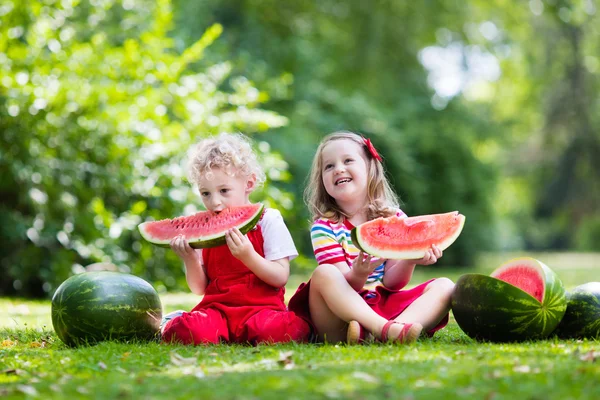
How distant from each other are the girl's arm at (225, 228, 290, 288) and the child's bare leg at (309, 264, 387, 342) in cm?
23

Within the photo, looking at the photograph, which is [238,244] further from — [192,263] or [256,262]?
[192,263]

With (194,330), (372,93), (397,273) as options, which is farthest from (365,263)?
(372,93)

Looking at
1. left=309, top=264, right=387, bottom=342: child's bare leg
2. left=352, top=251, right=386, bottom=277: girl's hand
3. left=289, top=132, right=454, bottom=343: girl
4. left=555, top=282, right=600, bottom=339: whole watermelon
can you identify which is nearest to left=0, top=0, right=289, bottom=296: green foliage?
left=289, top=132, right=454, bottom=343: girl

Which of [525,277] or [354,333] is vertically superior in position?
[525,277]

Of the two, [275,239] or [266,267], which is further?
[275,239]

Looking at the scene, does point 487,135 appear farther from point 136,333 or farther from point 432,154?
point 136,333

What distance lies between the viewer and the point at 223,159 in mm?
4762

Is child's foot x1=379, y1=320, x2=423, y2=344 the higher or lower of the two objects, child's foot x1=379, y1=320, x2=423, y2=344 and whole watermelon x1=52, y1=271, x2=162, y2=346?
the lower

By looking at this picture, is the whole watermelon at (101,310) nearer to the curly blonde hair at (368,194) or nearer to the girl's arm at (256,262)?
the girl's arm at (256,262)

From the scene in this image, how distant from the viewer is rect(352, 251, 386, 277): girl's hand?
4.33 meters

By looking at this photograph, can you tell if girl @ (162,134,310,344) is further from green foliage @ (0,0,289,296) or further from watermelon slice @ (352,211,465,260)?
green foliage @ (0,0,289,296)

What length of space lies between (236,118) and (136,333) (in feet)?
20.5

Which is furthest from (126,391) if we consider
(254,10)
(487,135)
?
(487,135)

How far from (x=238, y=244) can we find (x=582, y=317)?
86.5 inches
